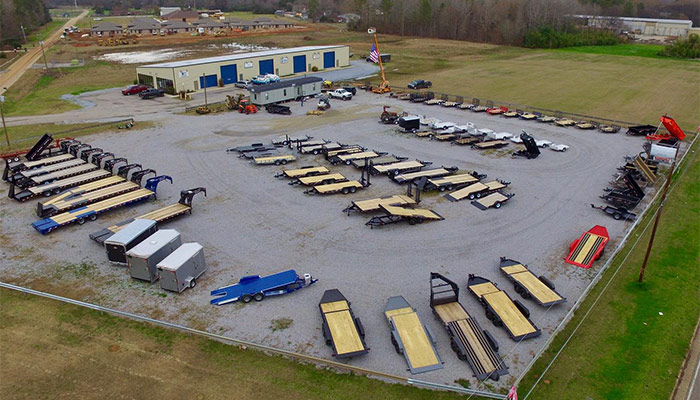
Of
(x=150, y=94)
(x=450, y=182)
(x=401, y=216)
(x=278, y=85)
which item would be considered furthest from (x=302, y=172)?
(x=150, y=94)

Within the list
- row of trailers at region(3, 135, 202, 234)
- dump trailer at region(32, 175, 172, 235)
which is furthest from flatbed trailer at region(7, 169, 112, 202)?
dump trailer at region(32, 175, 172, 235)

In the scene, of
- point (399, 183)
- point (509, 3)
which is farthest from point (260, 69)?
point (509, 3)

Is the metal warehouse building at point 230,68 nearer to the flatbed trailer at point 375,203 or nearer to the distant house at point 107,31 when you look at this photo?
the flatbed trailer at point 375,203

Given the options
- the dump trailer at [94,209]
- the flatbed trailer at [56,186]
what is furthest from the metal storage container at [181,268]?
the flatbed trailer at [56,186]

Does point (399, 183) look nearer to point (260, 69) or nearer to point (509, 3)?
point (260, 69)

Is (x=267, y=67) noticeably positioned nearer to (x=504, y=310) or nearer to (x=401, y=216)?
(x=401, y=216)

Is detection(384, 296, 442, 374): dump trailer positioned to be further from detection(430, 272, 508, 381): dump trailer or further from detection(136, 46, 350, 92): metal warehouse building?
detection(136, 46, 350, 92): metal warehouse building
